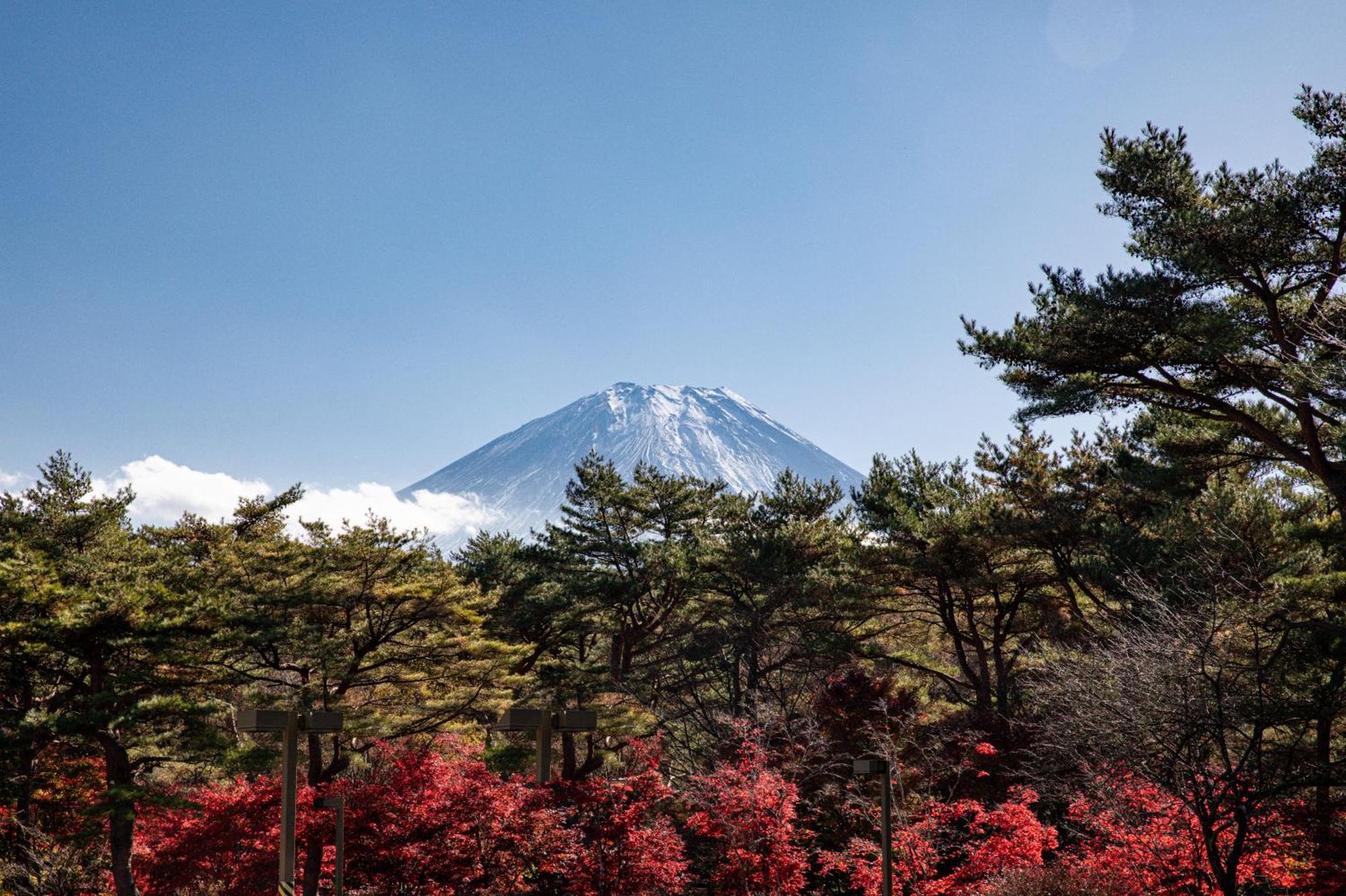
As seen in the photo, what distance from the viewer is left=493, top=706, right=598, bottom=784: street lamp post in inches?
322

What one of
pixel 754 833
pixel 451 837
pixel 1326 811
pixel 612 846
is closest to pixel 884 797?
pixel 754 833

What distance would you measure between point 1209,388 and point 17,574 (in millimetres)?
17412

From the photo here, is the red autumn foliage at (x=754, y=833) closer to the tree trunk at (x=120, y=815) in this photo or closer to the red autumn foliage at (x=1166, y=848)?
the red autumn foliage at (x=1166, y=848)

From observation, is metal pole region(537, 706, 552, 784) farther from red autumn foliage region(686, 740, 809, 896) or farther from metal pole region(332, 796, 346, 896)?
red autumn foliage region(686, 740, 809, 896)

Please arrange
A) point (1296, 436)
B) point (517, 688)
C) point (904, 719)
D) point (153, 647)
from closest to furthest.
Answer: point (1296, 436) < point (153, 647) < point (904, 719) < point (517, 688)

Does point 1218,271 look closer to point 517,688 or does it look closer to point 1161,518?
point 1161,518

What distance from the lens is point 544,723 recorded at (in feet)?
27.5

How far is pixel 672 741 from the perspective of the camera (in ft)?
72.5

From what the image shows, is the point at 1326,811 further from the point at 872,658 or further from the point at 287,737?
the point at 287,737

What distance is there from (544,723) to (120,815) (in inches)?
338

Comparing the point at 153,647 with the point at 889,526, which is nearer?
the point at 153,647

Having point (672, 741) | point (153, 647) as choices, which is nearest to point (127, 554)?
point (153, 647)

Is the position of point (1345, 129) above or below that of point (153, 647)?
above

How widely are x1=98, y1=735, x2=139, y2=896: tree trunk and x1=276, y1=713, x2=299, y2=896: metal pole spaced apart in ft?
20.3
